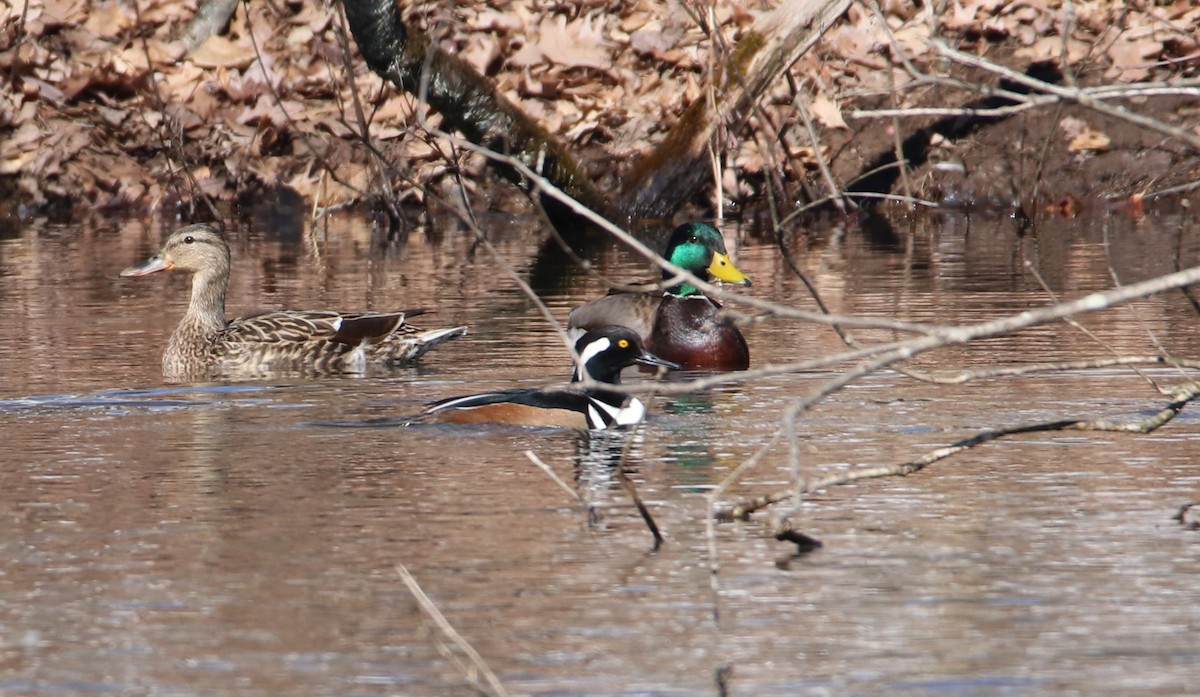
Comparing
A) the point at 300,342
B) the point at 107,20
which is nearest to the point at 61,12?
the point at 107,20

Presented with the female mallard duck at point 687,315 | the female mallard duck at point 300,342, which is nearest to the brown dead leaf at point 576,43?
the female mallard duck at point 687,315

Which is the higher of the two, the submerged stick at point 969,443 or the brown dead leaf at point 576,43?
the brown dead leaf at point 576,43

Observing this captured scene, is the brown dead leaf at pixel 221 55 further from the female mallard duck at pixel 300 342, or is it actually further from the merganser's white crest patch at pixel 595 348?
the merganser's white crest patch at pixel 595 348

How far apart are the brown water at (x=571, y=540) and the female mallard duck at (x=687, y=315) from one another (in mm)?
327

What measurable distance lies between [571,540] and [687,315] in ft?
18.0

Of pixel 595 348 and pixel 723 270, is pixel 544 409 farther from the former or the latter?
pixel 723 270

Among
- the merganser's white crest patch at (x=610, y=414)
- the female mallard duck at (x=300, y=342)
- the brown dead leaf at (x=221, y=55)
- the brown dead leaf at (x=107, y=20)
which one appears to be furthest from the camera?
the brown dead leaf at (x=107, y=20)

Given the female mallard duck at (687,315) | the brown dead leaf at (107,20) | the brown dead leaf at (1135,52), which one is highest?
the brown dead leaf at (107,20)

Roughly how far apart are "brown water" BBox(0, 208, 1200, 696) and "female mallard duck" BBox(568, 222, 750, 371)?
33 cm

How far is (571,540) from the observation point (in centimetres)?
608

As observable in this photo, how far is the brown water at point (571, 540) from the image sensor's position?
4.75 m

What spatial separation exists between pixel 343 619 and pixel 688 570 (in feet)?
3.44

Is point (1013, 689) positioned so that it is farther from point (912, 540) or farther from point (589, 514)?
point (589, 514)

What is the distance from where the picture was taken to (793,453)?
4.68 metres
